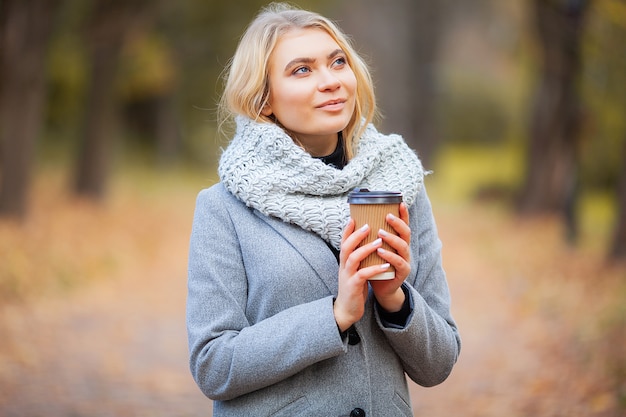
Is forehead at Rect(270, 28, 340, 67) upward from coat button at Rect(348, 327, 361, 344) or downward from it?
upward

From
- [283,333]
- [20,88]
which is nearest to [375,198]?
[283,333]

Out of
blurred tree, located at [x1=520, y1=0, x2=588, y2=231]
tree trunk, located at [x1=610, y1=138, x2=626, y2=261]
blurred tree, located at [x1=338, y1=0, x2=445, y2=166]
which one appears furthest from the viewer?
blurred tree, located at [x1=338, y1=0, x2=445, y2=166]

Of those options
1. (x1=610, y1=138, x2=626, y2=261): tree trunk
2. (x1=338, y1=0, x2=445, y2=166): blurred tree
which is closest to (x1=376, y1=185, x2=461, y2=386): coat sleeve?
(x1=610, y1=138, x2=626, y2=261): tree trunk

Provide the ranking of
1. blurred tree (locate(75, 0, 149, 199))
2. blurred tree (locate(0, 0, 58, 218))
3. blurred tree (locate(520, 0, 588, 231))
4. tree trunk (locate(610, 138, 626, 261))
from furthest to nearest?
1. blurred tree (locate(75, 0, 149, 199))
2. blurred tree (locate(520, 0, 588, 231))
3. blurred tree (locate(0, 0, 58, 218))
4. tree trunk (locate(610, 138, 626, 261))

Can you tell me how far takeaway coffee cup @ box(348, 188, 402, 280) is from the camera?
2.06 metres

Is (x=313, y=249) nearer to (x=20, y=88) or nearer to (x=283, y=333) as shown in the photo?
(x=283, y=333)

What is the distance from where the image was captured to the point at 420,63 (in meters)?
29.0

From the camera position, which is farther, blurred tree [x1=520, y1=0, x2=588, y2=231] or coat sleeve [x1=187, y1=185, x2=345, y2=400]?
Result: blurred tree [x1=520, y1=0, x2=588, y2=231]

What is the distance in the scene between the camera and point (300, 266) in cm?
234

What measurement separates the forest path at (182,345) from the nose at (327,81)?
3.91 m

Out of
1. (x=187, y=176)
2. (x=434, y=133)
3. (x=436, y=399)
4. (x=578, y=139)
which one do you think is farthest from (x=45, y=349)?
(x=434, y=133)

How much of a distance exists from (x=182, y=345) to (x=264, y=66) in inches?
216

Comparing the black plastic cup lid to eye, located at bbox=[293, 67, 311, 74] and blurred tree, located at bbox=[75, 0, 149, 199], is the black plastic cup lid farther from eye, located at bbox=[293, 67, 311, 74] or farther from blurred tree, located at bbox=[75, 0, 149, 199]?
blurred tree, located at bbox=[75, 0, 149, 199]

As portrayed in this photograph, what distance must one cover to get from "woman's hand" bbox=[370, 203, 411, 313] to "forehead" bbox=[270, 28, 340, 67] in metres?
0.60
